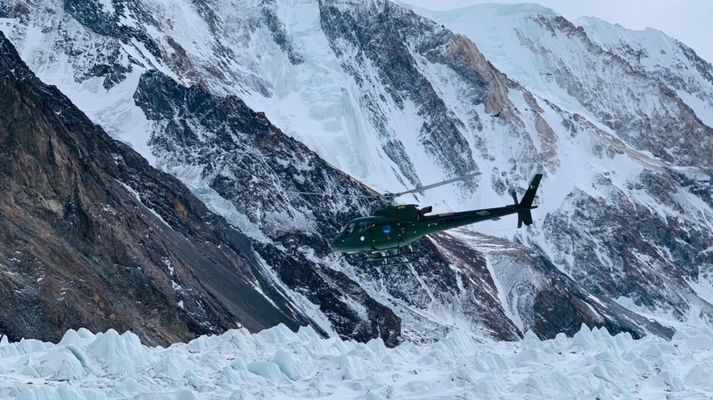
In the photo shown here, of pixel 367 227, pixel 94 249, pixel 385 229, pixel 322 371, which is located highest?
pixel 322 371

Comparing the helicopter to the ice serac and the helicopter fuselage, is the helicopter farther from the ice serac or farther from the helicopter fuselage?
the ice serac

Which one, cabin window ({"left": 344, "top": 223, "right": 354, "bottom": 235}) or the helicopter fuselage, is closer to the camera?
the helicopter fuselage

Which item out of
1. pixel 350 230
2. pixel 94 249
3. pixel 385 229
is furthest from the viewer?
pixel 94 249

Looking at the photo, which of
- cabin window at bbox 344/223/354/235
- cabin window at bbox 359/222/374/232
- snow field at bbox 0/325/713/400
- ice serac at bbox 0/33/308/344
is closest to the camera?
snow field at bbox 0/325/713/400

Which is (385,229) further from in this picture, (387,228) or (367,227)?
(367,227)

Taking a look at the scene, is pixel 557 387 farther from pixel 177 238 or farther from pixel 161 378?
pixel 177 238

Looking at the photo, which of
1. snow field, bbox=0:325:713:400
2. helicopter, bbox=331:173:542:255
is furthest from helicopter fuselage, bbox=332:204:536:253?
snow field, bbox=0:325:713:400

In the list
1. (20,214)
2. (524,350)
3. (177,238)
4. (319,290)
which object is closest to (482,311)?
(319,290)

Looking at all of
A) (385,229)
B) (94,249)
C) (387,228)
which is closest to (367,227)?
(385,229)
